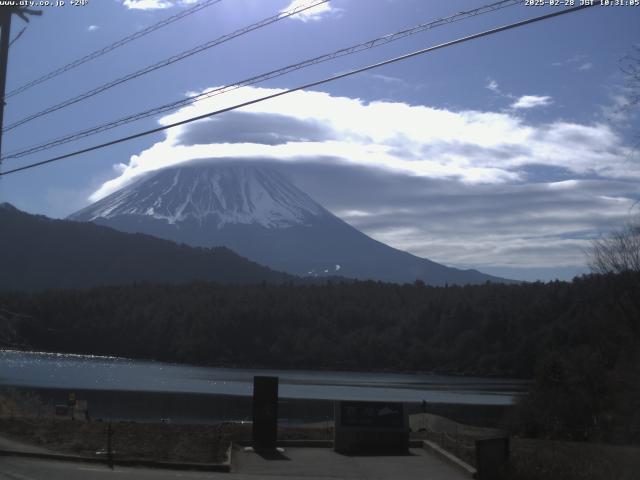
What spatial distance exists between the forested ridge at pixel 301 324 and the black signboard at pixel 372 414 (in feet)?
327

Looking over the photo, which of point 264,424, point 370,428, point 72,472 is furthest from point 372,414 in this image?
point 72,472

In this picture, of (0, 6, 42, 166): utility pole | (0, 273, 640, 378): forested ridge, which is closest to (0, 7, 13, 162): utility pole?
(0, 6, 42, 166): utility pole

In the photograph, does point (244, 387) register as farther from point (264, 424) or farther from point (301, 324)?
point (301, 324)

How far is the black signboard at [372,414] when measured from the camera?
64.4 ft

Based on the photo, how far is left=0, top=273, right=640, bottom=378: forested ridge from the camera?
130000mm

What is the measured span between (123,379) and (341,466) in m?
77.9

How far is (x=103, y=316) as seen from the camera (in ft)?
540

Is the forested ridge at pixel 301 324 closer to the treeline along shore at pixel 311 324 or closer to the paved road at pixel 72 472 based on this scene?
the treeline along shore at pixel 311 324

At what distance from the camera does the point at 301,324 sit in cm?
15762

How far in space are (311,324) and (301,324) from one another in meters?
2.06

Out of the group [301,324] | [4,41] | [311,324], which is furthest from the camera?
[301,324]

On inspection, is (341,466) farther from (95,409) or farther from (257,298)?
(257,298)

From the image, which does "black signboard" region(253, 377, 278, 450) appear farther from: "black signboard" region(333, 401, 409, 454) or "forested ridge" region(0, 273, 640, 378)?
"forested ridge" region(0, 273, 640, 378)

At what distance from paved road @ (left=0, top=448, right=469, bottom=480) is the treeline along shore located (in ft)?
267
